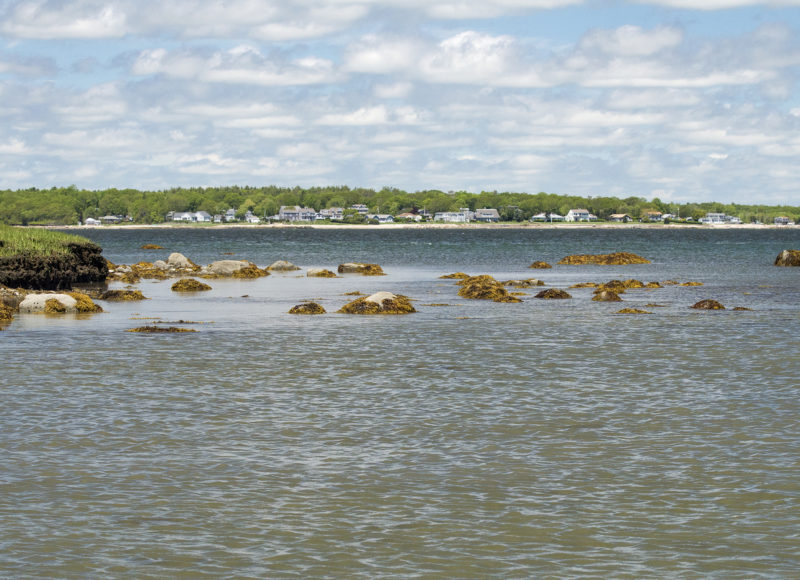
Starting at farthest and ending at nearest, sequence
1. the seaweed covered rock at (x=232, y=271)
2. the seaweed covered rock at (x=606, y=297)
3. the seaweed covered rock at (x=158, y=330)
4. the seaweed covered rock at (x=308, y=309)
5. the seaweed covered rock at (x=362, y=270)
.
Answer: the seaweed covered rock at (x=362, y=270), the seaweed covered rock at (x=232, y=271), the seaweed covered rock at (x=606, y=297), the seaweed covered rock at (x=308, y=309), the seaweed covered rock at (x=158, y=330)

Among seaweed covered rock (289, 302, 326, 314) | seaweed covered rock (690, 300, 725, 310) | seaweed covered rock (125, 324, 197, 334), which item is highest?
seaweed covered rock (690, 300, 725, 310)

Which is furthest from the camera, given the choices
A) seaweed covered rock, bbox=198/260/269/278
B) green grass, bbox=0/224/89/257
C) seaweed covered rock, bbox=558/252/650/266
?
seaweed covered rock, bbox=558/252/650/266

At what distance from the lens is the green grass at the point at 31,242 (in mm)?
48500

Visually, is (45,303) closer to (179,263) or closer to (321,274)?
(321,274)

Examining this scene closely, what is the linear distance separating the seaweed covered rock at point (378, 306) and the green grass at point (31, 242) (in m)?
18.5

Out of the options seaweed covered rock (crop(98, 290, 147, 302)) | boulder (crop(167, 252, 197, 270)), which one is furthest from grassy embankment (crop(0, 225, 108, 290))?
boulder (crop(167, 252, 197, 270))

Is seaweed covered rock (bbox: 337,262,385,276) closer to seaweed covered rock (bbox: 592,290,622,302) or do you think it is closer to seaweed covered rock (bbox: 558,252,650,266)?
seaweed covered rock (bbox: 558,252,650,266)

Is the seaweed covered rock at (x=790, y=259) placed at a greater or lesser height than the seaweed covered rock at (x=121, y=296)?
greater

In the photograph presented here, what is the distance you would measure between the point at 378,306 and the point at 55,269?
20048 millimetres

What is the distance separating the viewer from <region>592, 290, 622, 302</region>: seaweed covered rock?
155 ft

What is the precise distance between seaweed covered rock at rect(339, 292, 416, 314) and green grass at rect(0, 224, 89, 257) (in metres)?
18.5

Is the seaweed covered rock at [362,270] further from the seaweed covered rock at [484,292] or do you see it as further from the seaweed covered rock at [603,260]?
the seaweed covered rock at [484,292]

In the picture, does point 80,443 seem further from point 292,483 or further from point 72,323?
point 72,323

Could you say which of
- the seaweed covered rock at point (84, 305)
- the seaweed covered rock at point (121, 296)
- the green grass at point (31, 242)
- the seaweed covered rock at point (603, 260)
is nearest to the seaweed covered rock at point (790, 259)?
the seaweed covered rock at point (603, 260)
